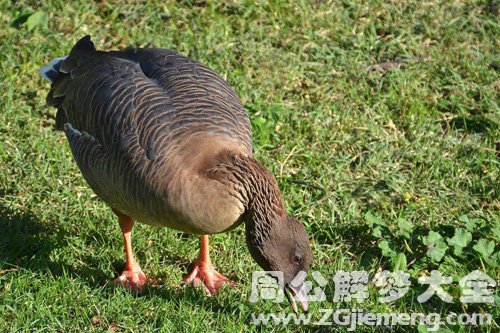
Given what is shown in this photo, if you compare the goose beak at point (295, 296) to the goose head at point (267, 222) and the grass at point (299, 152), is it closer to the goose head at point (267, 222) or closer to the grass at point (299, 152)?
the goose head at point (267, 222)

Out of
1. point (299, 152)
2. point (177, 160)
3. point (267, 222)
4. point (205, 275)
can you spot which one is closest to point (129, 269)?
point (205, 275)

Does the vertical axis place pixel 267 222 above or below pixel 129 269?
above

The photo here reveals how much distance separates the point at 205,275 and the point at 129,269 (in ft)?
1.76

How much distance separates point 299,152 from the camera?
684 centimetres

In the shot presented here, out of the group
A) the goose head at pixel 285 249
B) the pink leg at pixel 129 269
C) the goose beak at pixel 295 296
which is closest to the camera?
the goose head at pixel 285 249

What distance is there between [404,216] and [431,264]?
1.92 ft

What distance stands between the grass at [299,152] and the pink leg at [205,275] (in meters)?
0.09

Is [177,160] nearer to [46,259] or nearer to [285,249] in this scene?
[285,249]

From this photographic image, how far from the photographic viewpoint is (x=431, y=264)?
569cm

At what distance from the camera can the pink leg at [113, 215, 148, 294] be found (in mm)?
5575

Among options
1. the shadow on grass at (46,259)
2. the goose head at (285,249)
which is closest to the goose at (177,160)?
the goose head at (285,249)

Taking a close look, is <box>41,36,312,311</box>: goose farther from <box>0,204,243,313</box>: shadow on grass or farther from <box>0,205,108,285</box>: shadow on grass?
<box>0,205,108,285</box>: shadow on grass

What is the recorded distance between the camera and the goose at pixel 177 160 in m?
4.91

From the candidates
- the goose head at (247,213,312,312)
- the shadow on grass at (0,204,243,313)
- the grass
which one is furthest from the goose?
the grass
